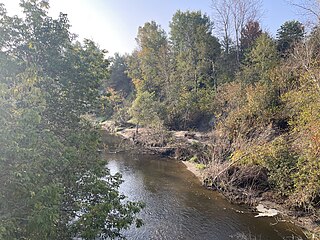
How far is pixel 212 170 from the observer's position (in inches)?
771

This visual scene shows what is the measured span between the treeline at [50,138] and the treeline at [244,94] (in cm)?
977

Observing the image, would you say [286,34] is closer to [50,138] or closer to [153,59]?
[153,59]

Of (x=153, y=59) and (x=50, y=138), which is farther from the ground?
(x=153, y=59)

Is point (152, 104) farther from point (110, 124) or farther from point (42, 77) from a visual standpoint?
point (42, 77)

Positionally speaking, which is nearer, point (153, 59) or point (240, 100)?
point (240, 100)

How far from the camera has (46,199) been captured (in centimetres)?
754

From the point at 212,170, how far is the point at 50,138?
43.4 ft

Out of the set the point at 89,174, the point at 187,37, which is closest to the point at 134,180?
the point at 89,174

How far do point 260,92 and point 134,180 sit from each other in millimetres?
13248

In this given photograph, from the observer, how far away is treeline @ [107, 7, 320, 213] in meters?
15.8

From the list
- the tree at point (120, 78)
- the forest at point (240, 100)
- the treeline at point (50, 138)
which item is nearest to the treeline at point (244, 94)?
the forest at point (240, 100)

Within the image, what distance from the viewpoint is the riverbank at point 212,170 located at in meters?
14.5

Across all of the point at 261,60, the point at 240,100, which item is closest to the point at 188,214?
the point at 240,100

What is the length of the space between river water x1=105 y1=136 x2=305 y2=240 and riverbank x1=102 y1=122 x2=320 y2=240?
69 centimetres
